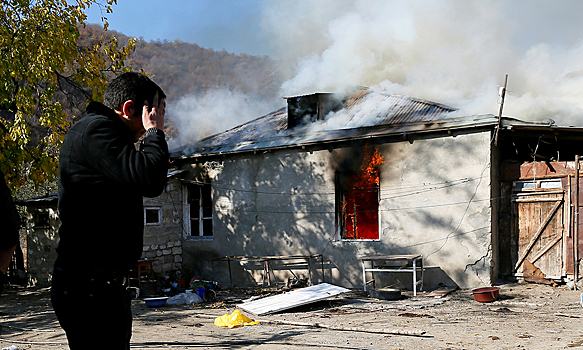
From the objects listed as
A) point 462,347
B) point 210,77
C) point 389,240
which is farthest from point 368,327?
point 210,77

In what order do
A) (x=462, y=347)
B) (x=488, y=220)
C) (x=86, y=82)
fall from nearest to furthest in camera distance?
(x=462, y=347)
(x=86, y=82)
(x=488, y=220)

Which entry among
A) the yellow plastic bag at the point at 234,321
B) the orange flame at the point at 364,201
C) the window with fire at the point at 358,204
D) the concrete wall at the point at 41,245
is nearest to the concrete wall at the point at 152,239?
the concrete wall at the point at 41,245

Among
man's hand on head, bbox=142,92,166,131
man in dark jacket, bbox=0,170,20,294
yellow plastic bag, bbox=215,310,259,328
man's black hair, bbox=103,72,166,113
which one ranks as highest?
man's black hair, bbox=103,72,166,113

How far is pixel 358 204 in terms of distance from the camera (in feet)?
Result: 40.8

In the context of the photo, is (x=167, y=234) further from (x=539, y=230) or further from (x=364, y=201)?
(x=539, y=230)

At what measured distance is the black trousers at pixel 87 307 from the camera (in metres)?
1.91

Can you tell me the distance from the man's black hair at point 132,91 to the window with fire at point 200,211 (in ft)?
40.7

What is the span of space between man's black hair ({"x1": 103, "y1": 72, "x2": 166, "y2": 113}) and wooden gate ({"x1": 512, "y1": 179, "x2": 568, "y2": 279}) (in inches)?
413

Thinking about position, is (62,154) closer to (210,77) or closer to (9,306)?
(9,306)

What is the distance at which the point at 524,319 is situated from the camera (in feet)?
25.9

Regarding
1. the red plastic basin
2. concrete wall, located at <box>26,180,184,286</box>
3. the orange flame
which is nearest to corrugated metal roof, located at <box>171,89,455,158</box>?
the orange flame

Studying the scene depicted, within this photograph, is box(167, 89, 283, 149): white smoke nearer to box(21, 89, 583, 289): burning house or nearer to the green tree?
box(21, 89, 583, 289): burning house

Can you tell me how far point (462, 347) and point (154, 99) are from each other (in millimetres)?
5459

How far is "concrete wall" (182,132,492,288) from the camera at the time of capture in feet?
35.1
